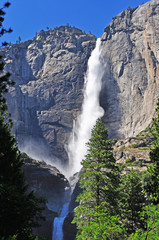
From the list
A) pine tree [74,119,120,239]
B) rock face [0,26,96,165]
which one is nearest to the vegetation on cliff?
pine tree [74,119,120,239]

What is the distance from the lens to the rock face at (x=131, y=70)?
78.8 meters

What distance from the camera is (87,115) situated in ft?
300

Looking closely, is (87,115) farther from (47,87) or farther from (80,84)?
(47,87)

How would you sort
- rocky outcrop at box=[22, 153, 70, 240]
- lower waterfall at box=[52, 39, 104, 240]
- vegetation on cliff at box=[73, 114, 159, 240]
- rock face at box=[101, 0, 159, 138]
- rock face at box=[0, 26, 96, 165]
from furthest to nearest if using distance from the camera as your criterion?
rock face at box=[0, 26, 96, 165] → lower waterfall at box=[52, 39, 104, 240] → rock face at box=[101, 0, 159, 138] → rocky outcrop at box=[22, 153, 70, 240] → vegetation on cliff at box=[73, 114, 159, 240]

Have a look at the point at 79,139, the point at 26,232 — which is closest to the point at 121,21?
the point at 79,139

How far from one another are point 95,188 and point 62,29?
115678 millimetres

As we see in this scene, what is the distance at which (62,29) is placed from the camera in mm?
120625

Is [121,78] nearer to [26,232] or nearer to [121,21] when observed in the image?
[121,21]

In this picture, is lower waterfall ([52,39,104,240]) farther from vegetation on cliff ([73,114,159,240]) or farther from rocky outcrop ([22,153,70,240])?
vegetation on cliff ([73,114,159,240])

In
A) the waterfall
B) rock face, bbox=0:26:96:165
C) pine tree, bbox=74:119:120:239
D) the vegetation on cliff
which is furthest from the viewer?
rock face, bbox=0:26:96:165

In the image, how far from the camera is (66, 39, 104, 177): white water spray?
285 ft

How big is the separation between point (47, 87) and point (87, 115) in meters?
22.2

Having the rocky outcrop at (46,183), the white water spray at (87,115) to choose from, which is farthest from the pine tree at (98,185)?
the white water spray at (87,115)

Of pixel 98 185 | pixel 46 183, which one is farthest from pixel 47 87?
pixel 98 185
